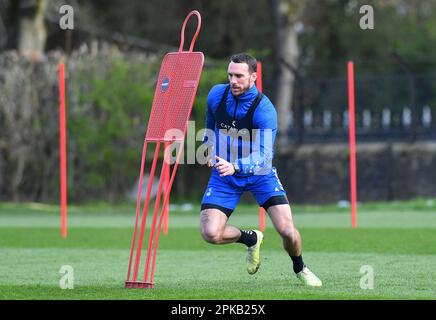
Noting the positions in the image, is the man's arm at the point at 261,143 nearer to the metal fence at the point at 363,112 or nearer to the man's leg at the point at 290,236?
the man's leg at the point at 290,236

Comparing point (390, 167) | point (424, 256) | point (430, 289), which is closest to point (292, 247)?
point (430, 289)

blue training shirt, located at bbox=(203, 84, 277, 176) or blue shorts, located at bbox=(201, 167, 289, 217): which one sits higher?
blue training shirt, located at bbox=(203, 84, 277, 176)

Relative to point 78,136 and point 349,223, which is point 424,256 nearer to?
point 349,223

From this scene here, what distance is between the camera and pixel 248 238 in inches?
464

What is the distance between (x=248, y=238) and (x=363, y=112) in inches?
827

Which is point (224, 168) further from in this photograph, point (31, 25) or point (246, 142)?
point (31, 25)

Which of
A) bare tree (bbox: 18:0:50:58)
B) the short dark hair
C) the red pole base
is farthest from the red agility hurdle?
bare tree (bbox: 18:0:50:58)

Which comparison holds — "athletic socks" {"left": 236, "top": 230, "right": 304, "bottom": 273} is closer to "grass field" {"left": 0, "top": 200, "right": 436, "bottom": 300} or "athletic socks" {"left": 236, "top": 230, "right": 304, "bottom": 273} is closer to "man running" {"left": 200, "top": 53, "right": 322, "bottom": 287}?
"man running" {"left": 200, "top": 53, "right": 322, "bottom": 287}

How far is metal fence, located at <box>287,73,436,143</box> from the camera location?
28.7 metres

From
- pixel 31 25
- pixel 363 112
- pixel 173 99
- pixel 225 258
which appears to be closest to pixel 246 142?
pixel 173 99

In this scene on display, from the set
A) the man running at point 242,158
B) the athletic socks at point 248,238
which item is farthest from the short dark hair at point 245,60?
the athletic socks at point 248,238
